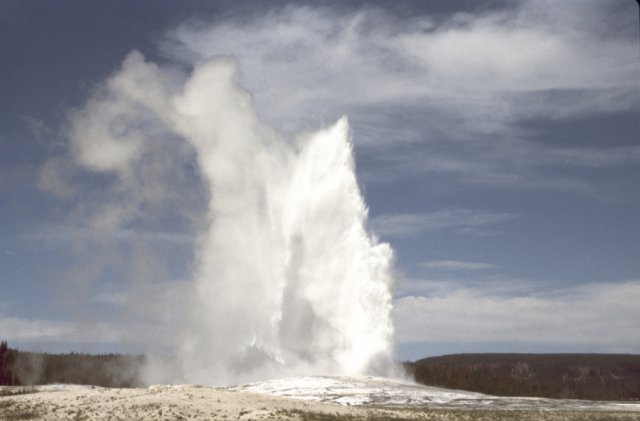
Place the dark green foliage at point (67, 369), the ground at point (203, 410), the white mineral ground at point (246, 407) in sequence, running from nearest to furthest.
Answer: the ground at point (203, 410) → the white mineral ground at point (246, 407) → the dark green foliage at point (67, 369)

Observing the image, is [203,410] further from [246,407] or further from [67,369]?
[67,369]

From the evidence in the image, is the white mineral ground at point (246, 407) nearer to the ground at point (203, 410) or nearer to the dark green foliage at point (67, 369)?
the ground at point (203, 410)

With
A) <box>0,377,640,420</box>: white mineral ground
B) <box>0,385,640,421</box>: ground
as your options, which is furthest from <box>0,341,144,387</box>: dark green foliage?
<box>0,385,640,421</box>: ground

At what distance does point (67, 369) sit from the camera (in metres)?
154

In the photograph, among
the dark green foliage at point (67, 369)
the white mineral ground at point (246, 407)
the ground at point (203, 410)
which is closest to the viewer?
the ground at point (203, 410)

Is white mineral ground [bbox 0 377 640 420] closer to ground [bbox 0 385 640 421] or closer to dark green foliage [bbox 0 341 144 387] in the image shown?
ground [bbox 0 385 640 421]

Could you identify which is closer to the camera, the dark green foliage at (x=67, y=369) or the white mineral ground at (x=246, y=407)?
the white mineral ground at (x=246, y=407)

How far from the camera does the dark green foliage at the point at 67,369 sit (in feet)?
462

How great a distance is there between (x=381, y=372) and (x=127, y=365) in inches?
2665

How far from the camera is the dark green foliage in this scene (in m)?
141

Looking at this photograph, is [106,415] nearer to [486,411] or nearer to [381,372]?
[486,411]

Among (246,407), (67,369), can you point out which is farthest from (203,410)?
(67,369)

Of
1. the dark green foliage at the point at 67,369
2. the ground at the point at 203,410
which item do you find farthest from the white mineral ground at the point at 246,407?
the dark green foliage at the point at 67,369

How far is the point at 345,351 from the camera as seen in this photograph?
98.8 meters
